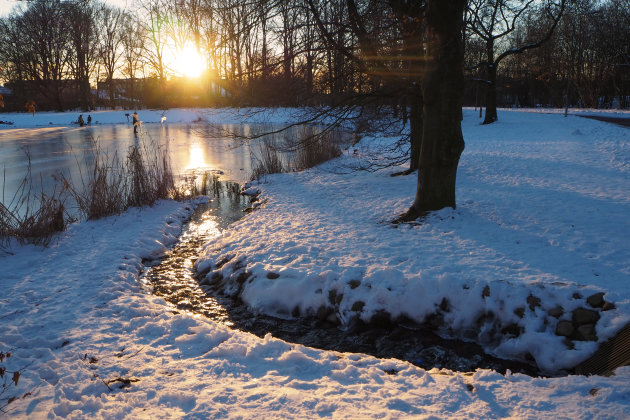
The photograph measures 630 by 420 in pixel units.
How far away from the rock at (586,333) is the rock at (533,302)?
0.39 meters

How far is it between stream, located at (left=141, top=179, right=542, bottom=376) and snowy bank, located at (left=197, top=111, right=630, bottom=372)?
14 cm

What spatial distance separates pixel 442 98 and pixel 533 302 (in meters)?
3.05

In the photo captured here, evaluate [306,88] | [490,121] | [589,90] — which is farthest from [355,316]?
[589,90]

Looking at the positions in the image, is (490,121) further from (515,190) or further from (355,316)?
(355,316)

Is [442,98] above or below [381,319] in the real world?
above

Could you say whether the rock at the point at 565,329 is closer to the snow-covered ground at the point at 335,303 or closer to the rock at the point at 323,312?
the snow-covered ground at the point at 335,303

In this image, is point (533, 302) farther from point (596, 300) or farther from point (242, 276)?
point (242, 276)

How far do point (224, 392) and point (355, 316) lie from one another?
1.93 metres

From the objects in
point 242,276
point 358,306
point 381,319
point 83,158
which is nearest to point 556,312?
point 381,319

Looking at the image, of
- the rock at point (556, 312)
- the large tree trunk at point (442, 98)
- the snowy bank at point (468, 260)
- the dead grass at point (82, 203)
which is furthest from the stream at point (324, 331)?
the large tree trunk at point (442, 98)

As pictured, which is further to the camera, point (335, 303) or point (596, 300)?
point (335, 303)

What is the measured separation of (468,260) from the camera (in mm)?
4926

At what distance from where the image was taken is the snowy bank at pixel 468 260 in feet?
13.0

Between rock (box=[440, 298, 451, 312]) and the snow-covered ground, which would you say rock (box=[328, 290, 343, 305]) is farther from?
rock (box=[440, 298, 451, 312])
